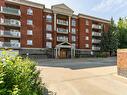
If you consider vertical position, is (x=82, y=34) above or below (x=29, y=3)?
below

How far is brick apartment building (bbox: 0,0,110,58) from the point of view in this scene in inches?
1497

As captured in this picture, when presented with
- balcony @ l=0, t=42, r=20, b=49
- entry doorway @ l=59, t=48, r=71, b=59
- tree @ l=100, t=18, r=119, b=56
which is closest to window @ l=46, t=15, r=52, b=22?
entry doorway @ l=59, t=48, r=71, b=59

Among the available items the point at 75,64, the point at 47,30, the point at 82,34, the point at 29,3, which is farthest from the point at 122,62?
the point at 82,34

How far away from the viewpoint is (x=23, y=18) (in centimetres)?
4025

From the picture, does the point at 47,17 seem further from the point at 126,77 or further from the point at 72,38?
the point at 126,77

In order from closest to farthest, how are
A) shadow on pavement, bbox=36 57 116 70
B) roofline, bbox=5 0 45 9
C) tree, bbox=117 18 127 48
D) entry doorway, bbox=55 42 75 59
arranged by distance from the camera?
shadow on pavement, bbox=36 57 116 70, roofline, bbox=5 0 45 9, entry doorway, bbox=55 42 75 59, tree, bbox=117 18 127 48

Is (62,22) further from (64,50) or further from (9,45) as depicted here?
(9,45)

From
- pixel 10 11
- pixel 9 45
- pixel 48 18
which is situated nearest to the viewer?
pixel 9 45

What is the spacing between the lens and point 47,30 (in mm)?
44938

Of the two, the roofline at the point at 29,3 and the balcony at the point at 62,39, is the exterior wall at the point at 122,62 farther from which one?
the roofline at the point at 29,3

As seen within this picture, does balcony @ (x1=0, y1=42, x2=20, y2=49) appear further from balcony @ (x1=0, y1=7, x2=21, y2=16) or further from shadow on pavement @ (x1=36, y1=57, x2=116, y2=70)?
shadow on pavement @ (x1=36, y1=57, x2=116, y2=70)

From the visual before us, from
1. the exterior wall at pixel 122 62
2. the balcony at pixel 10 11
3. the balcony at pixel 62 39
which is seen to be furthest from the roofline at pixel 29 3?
the exterior wall at pixel 122 62

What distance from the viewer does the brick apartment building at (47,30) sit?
125ft

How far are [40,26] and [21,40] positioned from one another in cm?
647
